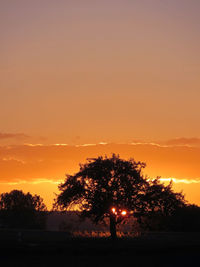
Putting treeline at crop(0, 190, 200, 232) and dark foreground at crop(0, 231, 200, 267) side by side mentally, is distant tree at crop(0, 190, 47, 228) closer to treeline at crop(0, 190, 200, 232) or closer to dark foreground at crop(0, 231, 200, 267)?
treeline at crop(0, 190, 200, 232)

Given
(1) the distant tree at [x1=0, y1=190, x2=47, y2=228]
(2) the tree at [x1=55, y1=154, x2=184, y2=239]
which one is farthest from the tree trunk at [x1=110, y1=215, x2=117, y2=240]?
(1) the distant tree at [x1=0, y1=190, x2=47, y2=228]

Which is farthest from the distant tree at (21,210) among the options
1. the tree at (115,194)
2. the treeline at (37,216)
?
the tree at (115,194)

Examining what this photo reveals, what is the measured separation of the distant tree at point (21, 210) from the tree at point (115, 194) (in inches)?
2931

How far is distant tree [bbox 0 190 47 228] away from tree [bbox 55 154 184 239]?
2931 inches

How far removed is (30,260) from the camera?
33.3 meters

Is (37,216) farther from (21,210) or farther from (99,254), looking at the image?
(99,254)

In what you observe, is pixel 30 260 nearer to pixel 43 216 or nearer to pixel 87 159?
pixel 87 159

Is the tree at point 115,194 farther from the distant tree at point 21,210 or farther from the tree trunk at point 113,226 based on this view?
the distant tree at point 21,210

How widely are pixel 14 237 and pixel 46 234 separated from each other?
6412mm

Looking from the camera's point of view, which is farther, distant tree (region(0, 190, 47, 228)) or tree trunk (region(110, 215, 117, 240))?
distant tree (region(0, 190, 47, 228))

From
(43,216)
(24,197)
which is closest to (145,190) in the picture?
(43,216)

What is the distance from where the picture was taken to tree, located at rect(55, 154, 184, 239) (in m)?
69.6

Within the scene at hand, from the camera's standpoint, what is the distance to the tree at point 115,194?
2741 inches

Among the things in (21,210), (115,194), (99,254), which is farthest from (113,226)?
(21,210)
